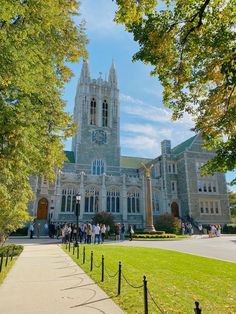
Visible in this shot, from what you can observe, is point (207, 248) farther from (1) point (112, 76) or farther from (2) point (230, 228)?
(1) point (112, 76)

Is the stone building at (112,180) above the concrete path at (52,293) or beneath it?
above

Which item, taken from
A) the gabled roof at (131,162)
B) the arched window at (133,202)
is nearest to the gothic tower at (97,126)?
the gabled roof at (131,162)

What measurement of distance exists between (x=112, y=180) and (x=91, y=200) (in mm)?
4685

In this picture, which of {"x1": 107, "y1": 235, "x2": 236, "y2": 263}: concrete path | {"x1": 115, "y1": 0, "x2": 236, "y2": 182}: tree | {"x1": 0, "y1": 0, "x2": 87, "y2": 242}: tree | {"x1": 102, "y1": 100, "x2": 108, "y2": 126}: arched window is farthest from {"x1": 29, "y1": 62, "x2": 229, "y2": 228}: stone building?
{"x1": 115, "y1": 0, "x2": 236, "y2": 182}: tree

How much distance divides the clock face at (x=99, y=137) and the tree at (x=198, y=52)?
40.5 meters

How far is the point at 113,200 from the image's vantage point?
4194 cm

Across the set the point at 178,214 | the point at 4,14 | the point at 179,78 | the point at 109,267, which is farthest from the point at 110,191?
the point at 4,14

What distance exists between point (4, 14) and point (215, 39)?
5.37 meters

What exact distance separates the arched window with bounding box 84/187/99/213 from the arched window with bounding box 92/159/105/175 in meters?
6.82

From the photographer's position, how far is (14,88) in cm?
786

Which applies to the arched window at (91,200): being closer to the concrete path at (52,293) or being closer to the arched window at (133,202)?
the arched window at (133,202)

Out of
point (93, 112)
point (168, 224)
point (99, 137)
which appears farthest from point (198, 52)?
point (93, 112)

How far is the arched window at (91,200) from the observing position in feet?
132

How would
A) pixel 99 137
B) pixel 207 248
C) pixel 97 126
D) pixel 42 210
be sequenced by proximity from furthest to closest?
pixel 97 126
pixel 99 137
pixel 42 210
pixel 207 248
